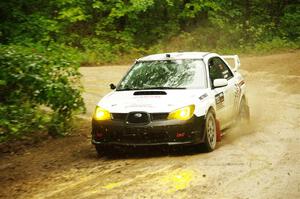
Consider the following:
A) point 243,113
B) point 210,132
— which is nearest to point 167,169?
point 210,132

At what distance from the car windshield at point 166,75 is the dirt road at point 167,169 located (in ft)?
Answer: 3.76

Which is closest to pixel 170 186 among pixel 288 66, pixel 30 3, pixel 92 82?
pixel 30 3

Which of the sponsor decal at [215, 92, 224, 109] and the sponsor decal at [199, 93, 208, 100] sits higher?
the sponsor decal at [199, 93, 208, 100]

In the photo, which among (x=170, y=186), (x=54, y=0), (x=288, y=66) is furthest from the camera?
(x=288, y=66)

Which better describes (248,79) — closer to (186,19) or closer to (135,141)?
(186,19)

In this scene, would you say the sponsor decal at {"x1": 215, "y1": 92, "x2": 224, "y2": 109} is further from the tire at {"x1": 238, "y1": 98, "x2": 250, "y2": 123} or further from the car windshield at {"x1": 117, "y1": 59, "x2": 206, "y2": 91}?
the tire at {"x1": 238, "y1": 98, "x2": 250, "y2": 123}

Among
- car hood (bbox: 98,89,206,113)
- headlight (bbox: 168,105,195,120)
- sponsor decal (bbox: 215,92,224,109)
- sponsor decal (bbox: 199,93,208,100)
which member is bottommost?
sponsor decal (bbox: 215,92,224,109)

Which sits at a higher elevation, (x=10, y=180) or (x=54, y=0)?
(x=54, y=0)

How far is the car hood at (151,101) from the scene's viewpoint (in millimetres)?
9828

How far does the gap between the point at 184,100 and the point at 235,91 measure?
2644 mm

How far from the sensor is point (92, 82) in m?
21.7

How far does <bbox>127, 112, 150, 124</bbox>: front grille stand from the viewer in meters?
9.80

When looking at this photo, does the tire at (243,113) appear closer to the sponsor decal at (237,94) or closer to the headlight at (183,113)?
the sponsor decal at (237,94)

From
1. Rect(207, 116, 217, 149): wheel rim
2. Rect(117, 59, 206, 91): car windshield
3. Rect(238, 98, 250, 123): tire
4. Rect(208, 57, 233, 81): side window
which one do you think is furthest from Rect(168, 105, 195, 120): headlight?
Rect(238, 98, 250, 123): tire
